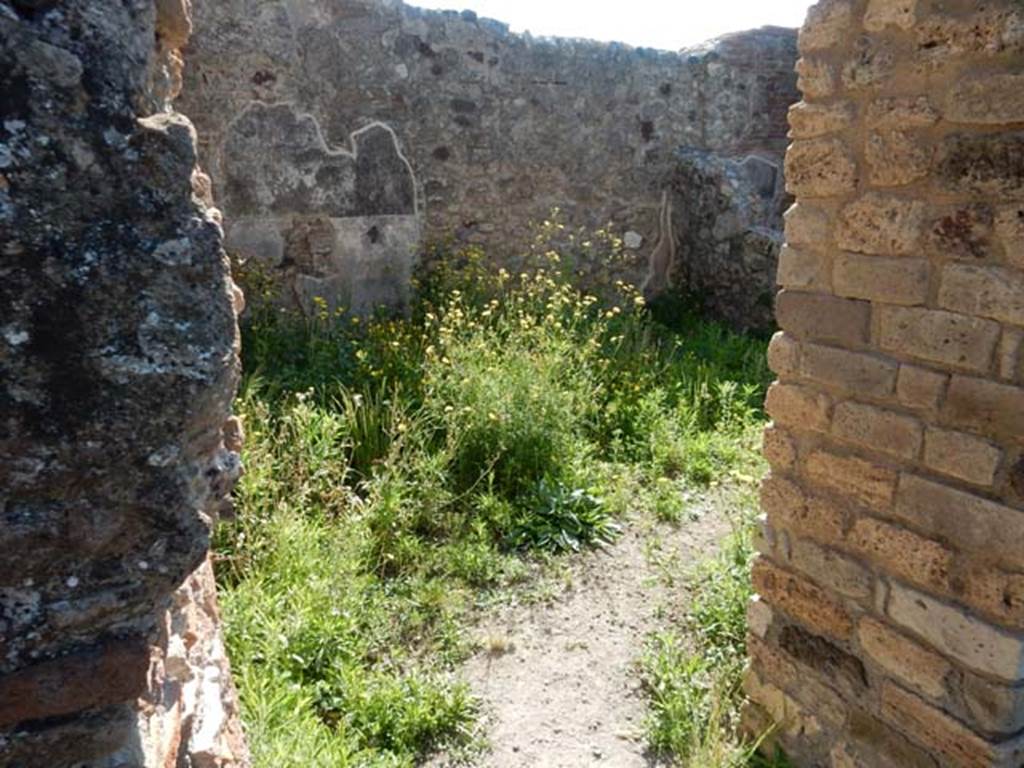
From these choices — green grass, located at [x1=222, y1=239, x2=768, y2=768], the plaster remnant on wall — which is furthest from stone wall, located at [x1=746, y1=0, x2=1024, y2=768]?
the plaster remnant on wall

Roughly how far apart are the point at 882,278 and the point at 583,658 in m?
1.94

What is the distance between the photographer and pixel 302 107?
5.49 m

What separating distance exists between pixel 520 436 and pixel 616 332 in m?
2.36

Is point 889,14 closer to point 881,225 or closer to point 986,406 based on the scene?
point 881,225

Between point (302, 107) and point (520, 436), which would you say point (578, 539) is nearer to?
point (520, 436)

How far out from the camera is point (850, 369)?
212 centimetres

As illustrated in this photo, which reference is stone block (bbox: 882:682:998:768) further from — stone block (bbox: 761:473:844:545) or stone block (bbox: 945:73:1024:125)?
stone block (bbox: 945:73:1024:125)

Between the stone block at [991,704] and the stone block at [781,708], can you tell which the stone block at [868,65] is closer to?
the stone block at [991,704]

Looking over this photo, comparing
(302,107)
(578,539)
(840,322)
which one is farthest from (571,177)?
(840,322)

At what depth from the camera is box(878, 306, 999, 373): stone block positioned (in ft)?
5.86

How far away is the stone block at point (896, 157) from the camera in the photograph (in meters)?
1.87

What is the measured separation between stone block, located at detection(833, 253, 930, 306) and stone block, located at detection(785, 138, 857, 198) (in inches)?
7.9

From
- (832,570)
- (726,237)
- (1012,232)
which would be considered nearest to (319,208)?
(726,237)

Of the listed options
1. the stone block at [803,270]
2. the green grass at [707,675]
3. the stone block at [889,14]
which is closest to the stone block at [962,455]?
the stone block at [803,270]
